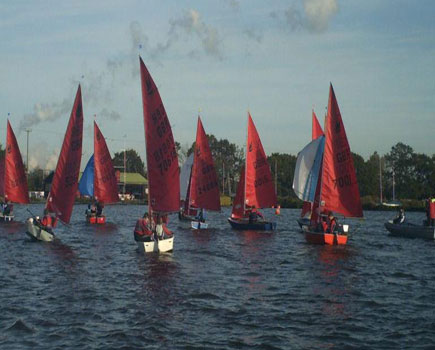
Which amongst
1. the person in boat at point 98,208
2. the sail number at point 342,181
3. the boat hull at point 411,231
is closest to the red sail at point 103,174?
the person in boat at point 98,208

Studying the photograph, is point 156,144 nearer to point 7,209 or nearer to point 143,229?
point 143,229

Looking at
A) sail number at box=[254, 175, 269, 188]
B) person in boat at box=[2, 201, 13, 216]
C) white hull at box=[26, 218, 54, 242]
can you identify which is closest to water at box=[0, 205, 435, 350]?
white hull at box=[26, 218, 54, 242]

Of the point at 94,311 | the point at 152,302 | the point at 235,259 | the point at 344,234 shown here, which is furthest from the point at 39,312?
the point at 344,234

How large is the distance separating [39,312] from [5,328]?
2480 millimetres

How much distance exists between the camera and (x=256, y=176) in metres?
63.8

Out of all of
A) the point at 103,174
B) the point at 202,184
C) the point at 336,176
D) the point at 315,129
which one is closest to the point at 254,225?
the point at 202,184

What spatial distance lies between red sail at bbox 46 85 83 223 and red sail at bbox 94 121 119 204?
26248mm

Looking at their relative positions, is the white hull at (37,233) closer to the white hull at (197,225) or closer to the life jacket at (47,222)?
the life jacket at (47,222)

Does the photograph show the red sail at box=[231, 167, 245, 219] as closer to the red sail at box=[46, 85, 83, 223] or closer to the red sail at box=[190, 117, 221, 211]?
the red sail at box=[190, 117, 221, 211]

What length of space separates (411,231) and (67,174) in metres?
28.7

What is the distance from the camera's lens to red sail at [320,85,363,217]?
48094 millimetres

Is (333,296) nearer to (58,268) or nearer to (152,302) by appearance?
(152,302)

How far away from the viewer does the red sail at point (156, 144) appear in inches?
1608

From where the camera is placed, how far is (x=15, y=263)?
38.0 m
